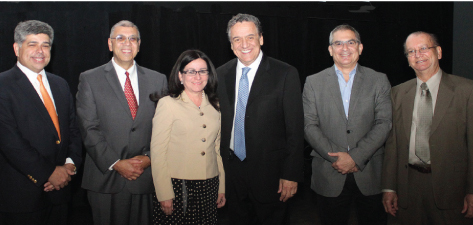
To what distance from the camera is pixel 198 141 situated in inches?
94.3

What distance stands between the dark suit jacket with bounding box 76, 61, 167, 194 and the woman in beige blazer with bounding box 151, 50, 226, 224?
0.29m

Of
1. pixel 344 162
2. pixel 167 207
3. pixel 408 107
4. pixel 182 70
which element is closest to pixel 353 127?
pixel 344 162

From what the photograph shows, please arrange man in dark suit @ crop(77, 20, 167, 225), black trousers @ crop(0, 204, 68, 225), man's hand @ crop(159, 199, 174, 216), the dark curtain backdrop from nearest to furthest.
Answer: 1. man's hand @ crop(159, 199, 174, 216)
2. black trousers @ crop(0, 204, 68, 225)
3. man in dark suit @ crop(77, 20, 167, 225)
4. the dark curtain backdrop

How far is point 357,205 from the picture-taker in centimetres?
265

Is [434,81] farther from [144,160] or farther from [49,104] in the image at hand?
[49,104]

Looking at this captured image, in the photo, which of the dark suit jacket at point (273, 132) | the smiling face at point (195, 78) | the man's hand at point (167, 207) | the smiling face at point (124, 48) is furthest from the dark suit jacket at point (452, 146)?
the smiling face at point (124, 48)

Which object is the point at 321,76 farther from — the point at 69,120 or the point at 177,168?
the point at 69,120

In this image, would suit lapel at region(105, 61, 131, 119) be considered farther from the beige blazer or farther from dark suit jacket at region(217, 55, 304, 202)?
dark suit jacket at region(217, 55, 304, 202)

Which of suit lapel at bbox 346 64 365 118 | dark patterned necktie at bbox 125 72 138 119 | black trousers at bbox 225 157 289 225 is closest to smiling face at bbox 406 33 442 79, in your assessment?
suit lapel at bbox 346 64 365 118

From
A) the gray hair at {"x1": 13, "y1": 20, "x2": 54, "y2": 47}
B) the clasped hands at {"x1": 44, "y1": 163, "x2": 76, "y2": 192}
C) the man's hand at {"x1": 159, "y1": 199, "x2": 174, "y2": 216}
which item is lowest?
the man's hand at {"x1": 159, "y1": 199, "x2": 174, "y2": 216}

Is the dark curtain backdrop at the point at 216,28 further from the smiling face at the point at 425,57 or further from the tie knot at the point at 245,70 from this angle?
the smiling face at the point at 425,57

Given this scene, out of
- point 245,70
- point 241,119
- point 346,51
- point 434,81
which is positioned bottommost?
point 241,119

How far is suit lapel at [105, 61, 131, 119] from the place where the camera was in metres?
2.57

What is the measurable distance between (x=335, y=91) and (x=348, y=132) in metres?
0.32
